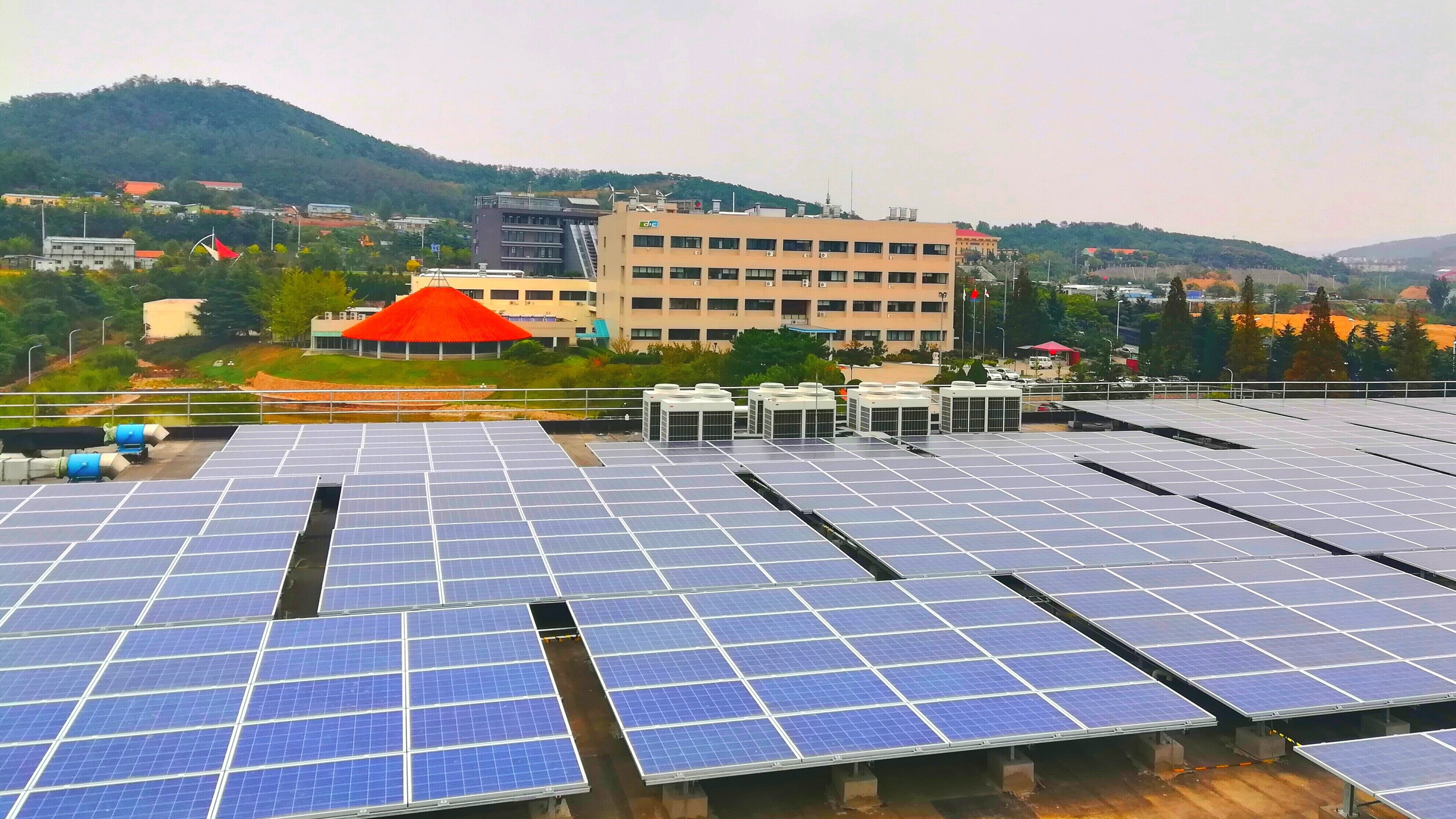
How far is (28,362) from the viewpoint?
10312 cm

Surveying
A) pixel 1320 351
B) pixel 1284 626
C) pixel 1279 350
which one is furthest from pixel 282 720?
pixel 1279 350

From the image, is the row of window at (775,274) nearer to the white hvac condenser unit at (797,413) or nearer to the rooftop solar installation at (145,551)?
the white hvac condenser unit at (797,413)

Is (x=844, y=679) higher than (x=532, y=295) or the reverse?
the reverse

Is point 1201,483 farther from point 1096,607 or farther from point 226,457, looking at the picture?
point 226,457

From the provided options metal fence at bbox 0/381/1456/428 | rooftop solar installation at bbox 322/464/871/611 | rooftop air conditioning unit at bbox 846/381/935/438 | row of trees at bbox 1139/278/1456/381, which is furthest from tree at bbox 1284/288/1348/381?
rooftop solar installation at bbox 322/464/871/611

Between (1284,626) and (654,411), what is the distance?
19009 mm

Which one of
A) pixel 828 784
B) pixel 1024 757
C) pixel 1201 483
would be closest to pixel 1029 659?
pixel 1024 757

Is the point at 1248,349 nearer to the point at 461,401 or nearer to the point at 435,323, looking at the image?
the point at 461,401

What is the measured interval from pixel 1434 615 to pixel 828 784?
1111 cm

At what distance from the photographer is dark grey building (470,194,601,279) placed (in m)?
178

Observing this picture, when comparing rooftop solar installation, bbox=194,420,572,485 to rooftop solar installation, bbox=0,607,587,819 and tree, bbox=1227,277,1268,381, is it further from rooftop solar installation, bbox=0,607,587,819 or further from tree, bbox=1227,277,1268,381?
tree, bbox=1227,277,1268,381

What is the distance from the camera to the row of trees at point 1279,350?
78.4m

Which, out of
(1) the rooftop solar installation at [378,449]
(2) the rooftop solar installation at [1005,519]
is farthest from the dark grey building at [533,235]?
(2) the rooftop solar installation at [1005,519]

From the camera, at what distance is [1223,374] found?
318ft
